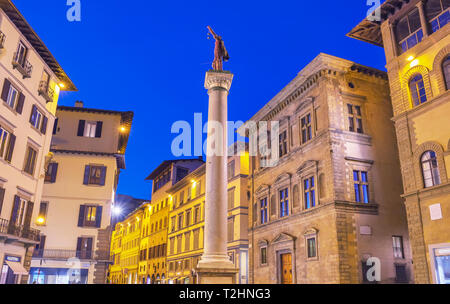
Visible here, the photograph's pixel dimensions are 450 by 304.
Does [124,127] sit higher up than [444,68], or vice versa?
[124,127]

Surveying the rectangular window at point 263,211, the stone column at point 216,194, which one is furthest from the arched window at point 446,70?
the rectangular window at point 263,211

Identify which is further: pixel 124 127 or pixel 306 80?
pixel 124 127

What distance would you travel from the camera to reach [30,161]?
1091 inches

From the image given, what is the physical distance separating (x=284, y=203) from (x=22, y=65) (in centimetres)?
2218

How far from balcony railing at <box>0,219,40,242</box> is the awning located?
177cm

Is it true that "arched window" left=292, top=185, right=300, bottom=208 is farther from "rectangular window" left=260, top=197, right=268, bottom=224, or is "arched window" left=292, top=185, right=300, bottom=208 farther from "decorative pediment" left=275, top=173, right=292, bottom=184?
"rectangular window" left=260, top=197, right=268, bottom=224

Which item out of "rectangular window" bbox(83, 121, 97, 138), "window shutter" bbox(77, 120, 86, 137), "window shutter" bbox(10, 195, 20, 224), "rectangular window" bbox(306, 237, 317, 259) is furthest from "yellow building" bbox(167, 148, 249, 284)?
"window shutter" bbox(10, 195, 20, 224)

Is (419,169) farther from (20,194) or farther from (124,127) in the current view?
(124,127)

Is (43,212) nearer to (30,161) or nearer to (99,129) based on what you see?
(99,129)

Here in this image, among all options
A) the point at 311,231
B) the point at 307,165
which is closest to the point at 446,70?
the point at 307,165

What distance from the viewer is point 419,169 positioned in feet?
66.0

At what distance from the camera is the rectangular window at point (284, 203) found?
29.5 meters
